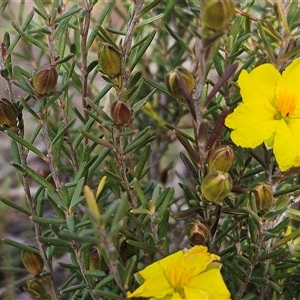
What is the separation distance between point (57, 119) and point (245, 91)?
3.22ft

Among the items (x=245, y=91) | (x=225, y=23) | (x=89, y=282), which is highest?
(x=225, y=23)

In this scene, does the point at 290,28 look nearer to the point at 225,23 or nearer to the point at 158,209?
the point at 225,23

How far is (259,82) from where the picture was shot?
837 millimetres

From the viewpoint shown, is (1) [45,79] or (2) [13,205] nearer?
(1) [45,79]

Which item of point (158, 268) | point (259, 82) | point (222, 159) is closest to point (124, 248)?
point (158, 268)

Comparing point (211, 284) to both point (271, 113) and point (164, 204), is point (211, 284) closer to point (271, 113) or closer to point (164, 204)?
point (164, 204)

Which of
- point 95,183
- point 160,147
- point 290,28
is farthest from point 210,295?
point 160,147

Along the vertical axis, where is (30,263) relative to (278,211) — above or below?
below

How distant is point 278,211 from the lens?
786 millimetres

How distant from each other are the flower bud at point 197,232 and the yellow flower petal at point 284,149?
0.16m

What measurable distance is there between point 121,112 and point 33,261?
1.19ft

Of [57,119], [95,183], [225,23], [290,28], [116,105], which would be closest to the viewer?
[225,23]

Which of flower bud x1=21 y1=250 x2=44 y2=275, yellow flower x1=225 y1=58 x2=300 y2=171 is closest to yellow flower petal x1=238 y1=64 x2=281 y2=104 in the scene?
yellow flower x1=225 y1=58 x2=300 y2=171

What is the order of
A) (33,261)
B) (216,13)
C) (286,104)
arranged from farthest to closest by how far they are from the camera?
(33,261) < (286,104) < (216,13)
